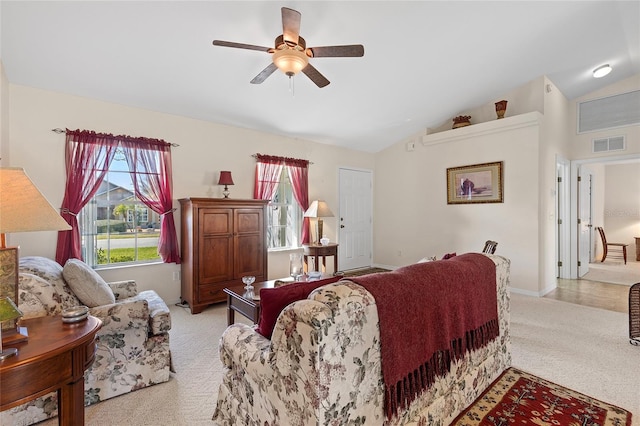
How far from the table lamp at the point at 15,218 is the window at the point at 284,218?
12.2 feet

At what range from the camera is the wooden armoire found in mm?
3682

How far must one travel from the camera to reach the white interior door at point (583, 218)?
5.43 m

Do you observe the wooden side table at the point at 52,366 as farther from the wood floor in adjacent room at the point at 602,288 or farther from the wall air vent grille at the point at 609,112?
the wall air vent grille at the point at 609,112

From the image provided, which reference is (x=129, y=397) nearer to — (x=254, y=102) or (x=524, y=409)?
(x=524, y=409)

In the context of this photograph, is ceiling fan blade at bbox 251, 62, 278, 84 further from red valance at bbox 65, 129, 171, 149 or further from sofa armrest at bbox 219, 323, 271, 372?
sofa armrest at bbox 219, 323, 271, 372

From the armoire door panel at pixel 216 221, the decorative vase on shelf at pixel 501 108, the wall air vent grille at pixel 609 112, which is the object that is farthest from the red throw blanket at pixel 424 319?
the wall air vent grille at pixel 609 112

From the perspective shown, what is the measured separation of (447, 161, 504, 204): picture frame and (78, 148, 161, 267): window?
186 inches

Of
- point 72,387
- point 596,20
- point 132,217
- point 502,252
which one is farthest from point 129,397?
point 596,20

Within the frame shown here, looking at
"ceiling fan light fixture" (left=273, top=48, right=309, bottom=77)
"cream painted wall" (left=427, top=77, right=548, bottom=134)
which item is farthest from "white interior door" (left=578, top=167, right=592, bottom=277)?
"ceiling fan light fixture" (left=273, top=48, right=309, bottom=77)

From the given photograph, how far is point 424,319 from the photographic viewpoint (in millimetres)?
1447

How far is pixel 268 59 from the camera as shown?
10.6 feet

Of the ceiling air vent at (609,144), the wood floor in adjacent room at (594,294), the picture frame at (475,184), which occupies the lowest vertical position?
the wood floor in adjacent room at (594,294)

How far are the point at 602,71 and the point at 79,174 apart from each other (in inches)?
284

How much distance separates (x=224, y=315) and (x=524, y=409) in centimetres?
302
